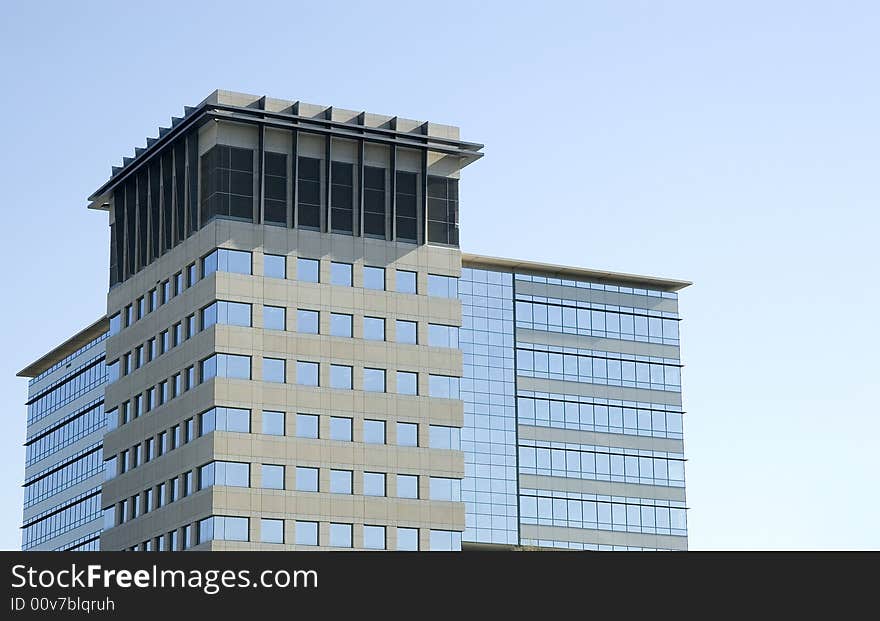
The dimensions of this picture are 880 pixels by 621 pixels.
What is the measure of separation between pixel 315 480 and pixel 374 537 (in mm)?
4811

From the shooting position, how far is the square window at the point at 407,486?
3989 inches

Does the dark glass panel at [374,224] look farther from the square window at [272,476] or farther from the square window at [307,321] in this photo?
the square window at [272,476]

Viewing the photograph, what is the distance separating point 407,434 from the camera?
4028 inches

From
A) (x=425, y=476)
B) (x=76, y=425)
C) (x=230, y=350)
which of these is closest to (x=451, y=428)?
(x=425, y=476)

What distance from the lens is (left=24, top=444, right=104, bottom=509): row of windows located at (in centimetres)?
14500

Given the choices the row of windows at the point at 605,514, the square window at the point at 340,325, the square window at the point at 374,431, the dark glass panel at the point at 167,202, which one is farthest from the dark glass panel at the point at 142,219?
the row of windows at the point at 605,514

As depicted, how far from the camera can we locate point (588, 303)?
14962 cm

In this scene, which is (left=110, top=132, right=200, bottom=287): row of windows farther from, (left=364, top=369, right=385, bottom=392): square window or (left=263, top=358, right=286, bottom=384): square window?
(left=364, top=369, right=385, bottom=392): square window

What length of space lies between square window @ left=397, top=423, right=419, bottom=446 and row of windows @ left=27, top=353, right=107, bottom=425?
51.0 metres

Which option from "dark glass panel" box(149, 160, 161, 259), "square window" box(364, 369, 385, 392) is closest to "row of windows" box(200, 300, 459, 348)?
"square window" box(364, 369, 385, 392)

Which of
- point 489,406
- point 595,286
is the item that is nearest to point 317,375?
point 489,406

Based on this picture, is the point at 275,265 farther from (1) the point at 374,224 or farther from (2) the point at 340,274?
(1) the point at 374,224
